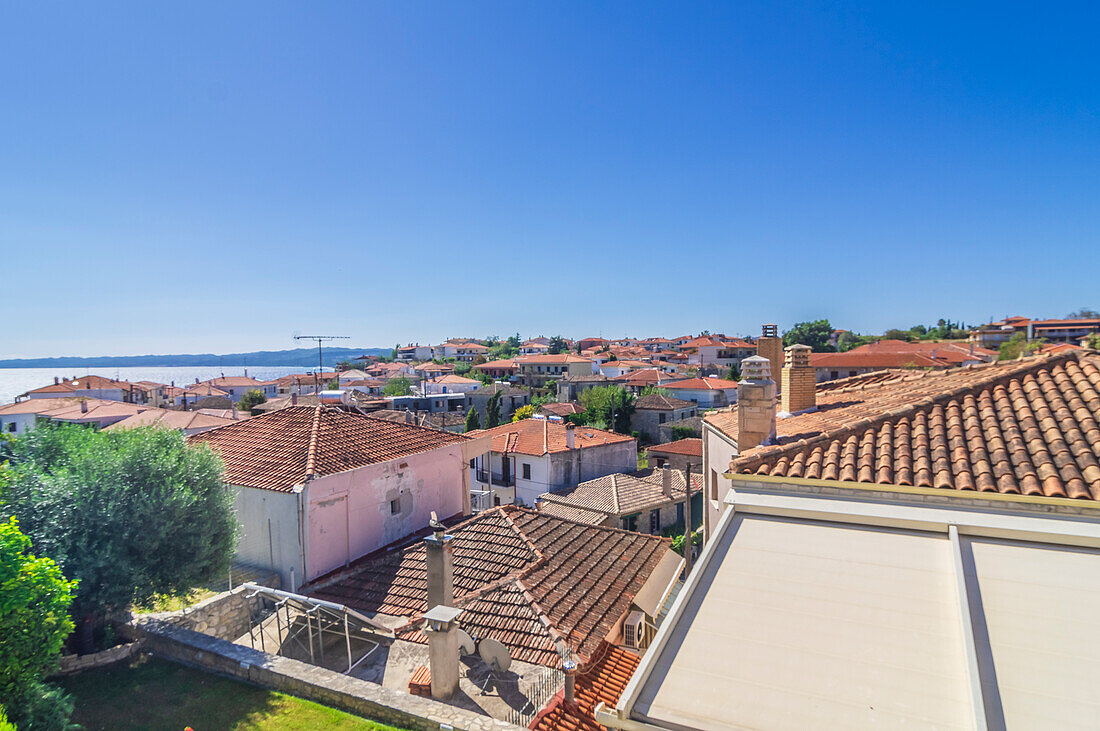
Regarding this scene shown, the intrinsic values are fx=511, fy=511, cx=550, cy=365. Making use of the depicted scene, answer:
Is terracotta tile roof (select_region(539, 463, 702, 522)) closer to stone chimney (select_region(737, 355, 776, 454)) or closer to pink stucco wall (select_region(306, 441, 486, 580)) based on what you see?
pink stucco wall (select_region(306, 441, 486, 580))

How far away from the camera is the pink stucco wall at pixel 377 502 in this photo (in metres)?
12.7

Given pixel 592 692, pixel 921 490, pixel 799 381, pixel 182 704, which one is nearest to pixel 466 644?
pixel 592 692

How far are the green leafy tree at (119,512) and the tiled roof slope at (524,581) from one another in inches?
152

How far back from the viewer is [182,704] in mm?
7379

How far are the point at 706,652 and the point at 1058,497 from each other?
12.9 feet

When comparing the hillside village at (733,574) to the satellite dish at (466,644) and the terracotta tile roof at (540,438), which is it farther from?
the terracotta tile roof at (540,438)

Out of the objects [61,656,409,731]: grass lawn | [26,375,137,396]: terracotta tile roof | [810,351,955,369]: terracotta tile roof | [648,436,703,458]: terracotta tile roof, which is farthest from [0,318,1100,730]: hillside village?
[26,375,137,396]: terracotta tile roof

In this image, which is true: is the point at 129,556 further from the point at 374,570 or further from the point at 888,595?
the point at 888,595

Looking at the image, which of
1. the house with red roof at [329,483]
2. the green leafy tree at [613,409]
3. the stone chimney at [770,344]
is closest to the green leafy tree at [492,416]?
the green leafy tree at [613,409]

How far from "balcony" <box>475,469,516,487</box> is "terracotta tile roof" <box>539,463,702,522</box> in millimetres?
3567

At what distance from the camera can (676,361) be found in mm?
104312

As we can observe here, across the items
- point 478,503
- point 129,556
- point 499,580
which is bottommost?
point 478,503

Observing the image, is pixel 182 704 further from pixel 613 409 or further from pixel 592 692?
pixel 613 409

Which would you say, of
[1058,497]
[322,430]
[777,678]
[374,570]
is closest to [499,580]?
[374,570]
